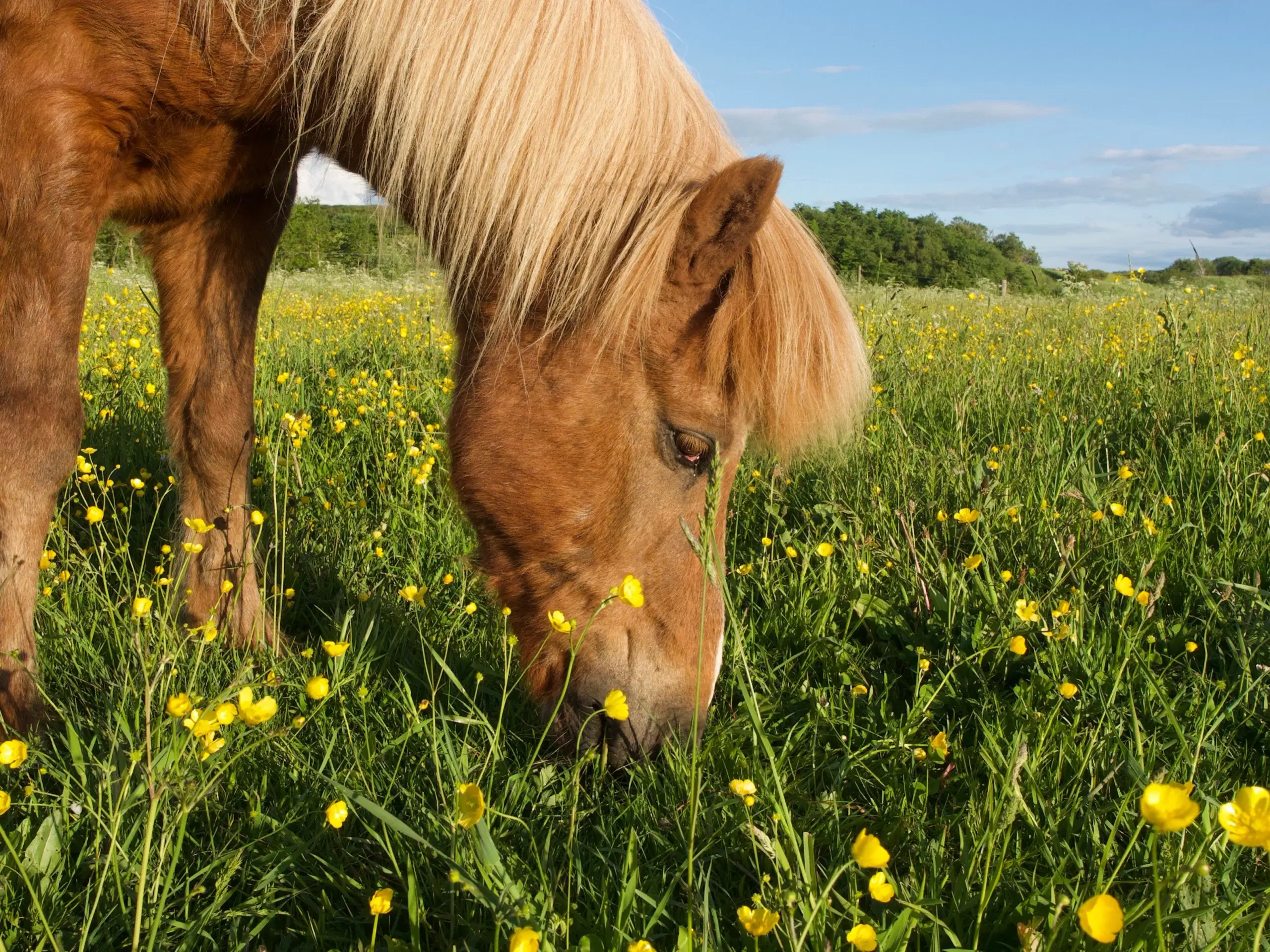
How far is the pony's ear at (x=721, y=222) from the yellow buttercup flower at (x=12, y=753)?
4.99 ft

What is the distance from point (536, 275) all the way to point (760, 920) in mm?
1567

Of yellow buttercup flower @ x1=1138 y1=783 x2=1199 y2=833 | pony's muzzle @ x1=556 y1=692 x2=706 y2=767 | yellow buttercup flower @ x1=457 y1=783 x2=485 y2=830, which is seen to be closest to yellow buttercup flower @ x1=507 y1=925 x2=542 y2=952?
yellow buttercup flower @ x1=457 y1=783 x2=485 y2=830

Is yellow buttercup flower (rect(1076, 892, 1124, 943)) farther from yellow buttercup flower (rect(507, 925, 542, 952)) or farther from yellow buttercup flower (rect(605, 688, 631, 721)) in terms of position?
yellow buttercup flower (rect(605, 688, 631, 721))

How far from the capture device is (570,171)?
2.18m

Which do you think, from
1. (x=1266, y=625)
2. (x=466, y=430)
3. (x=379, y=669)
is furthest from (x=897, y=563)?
(x=379, y=669)

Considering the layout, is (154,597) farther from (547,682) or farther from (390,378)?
(390,378)

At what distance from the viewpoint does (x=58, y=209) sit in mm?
2189

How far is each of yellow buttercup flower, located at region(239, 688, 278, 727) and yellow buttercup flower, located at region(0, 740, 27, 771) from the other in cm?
36

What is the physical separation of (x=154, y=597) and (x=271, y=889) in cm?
168

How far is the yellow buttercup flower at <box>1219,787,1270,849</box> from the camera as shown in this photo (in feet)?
2.86

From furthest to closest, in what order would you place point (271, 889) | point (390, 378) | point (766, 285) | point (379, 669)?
point (390, 378) < point (379, 669) < point (766, 285) < point (271, 889)

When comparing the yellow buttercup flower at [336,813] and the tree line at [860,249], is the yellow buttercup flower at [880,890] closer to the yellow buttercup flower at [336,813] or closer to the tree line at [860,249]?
the yellow buttercup flower at [336,813]

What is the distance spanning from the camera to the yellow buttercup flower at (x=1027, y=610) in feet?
6.54

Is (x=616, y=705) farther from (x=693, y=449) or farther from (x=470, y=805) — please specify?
(x=693, y=449)
